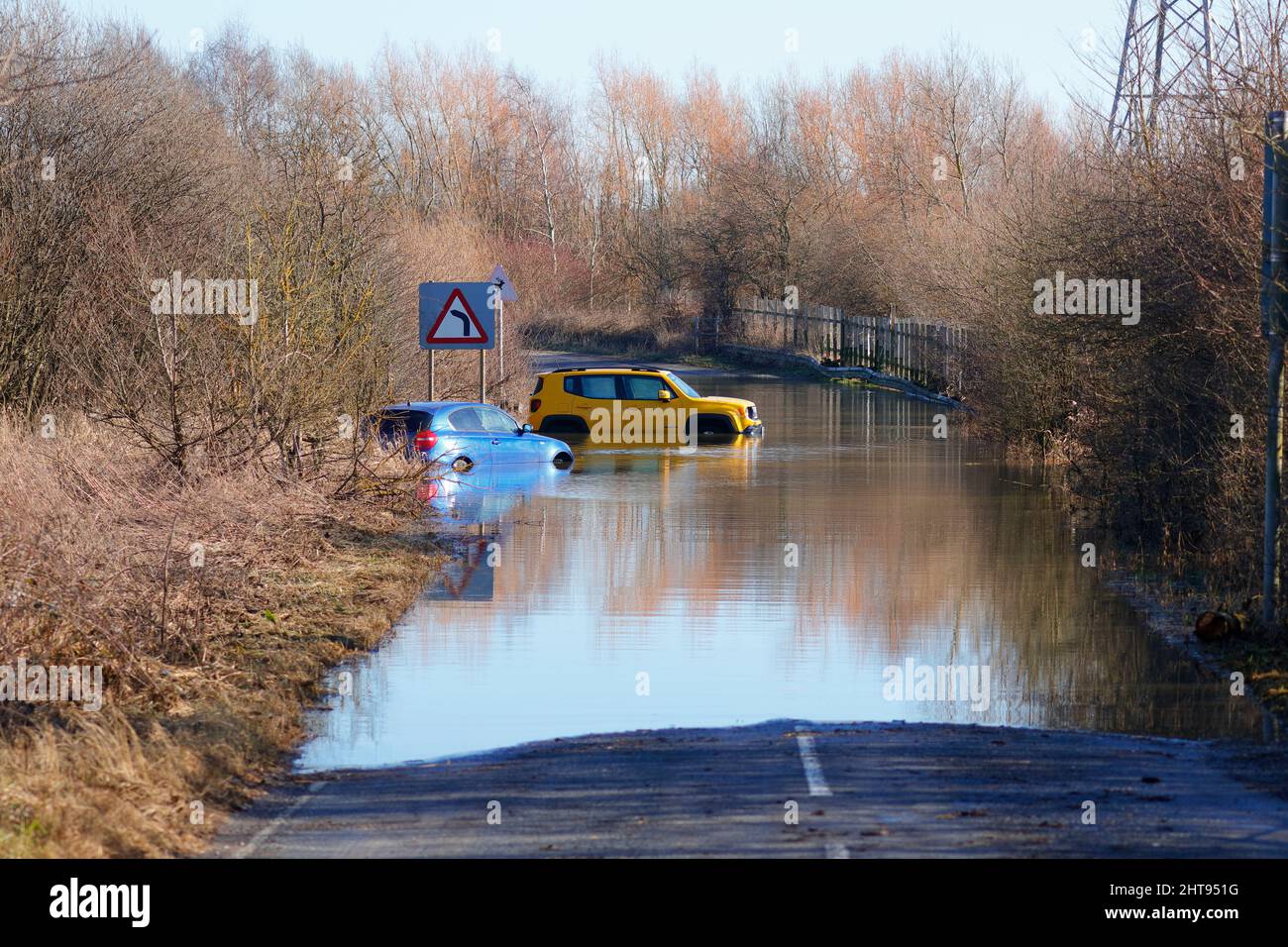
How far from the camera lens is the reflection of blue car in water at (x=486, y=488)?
2114 centimetres

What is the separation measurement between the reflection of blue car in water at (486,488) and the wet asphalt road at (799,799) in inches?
439

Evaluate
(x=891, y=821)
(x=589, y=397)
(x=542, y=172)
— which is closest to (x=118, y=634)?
(x=891, y=821)

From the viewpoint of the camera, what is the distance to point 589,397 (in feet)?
111

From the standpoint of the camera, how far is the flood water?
10.6 metres

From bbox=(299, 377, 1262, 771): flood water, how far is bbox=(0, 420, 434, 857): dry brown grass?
0.51m

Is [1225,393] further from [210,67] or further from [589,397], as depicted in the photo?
[210,67]

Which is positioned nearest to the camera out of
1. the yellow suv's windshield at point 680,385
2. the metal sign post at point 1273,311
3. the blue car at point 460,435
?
the metal sign post at point 1273,311

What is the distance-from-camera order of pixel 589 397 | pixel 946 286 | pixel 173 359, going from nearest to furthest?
1. pixel 173 359
2. pixel 589 397
3. pixel 946 286

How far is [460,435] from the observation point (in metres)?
23.7

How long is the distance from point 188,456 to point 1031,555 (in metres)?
9.00

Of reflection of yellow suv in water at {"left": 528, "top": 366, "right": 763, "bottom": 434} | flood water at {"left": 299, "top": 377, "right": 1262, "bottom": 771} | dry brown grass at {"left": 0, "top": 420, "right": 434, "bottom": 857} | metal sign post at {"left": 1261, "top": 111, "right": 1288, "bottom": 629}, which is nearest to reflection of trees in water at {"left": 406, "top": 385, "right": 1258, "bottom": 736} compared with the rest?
flood water at {"left": 299, "top": 377, "right": 1262, "bottom": 771}

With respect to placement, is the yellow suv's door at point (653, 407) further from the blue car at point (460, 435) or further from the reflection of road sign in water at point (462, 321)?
the reflection of road sign in water at point (462, 321)

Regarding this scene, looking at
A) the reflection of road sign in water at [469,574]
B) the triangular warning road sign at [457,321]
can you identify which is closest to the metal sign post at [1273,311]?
the reflection of road sign in water at [469,574]

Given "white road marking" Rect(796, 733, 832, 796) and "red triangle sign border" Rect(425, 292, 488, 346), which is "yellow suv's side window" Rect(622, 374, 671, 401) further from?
"white road marking" Rect(796, 733, 832, 796)
